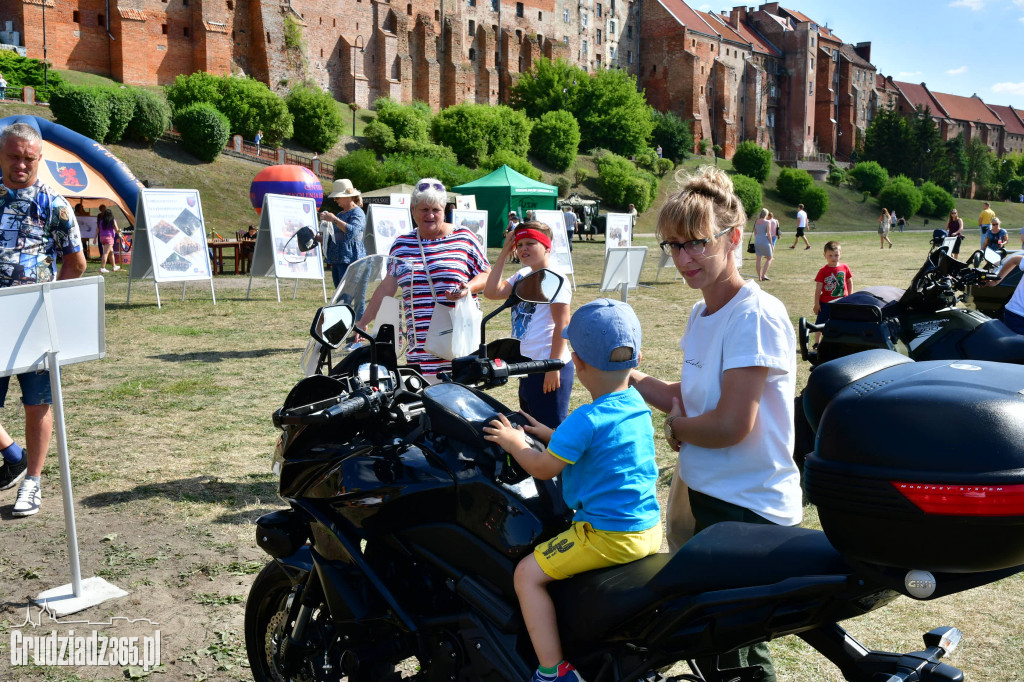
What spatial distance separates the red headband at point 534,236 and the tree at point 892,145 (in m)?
94.2

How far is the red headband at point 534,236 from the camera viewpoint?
14.9 feet

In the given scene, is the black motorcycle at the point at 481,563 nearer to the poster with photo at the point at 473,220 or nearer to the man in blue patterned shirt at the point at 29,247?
the man in blue patterned shirt at the point at 29,247

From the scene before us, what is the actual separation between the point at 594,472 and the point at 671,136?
8447 centimetres

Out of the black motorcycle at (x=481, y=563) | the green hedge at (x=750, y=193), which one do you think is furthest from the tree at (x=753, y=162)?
the black motorcycle at (x=481, y=563)

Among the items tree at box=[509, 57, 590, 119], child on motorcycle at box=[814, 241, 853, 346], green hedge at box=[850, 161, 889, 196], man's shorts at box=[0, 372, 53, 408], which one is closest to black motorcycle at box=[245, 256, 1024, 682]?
man's shorts at box=[0, 372, 53, 408]

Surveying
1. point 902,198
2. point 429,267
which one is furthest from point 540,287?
point 902,198

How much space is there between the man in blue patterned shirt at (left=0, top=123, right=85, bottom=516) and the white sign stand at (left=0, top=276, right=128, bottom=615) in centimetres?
80

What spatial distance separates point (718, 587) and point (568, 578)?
45 centimetres

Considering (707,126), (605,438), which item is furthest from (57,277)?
(707,126)

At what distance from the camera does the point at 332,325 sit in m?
2.69

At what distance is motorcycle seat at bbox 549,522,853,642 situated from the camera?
1.84m

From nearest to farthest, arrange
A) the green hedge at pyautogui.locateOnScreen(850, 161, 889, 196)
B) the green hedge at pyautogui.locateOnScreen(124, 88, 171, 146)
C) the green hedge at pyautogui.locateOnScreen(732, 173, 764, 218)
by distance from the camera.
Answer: the green hedge at pyautogui.locateOnScreen(124, 88, 171, 146) < the green hedge at pyautogui.locateOnScreen(732, 173, 764, 218) < the green hedge at pyautogui.locateOnScreen(850, 161, 889, 196)

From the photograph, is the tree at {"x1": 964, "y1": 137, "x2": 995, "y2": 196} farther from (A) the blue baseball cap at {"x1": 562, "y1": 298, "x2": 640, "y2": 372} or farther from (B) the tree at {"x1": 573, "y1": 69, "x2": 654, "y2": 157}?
(A) the blue baseball cap at {"x1": 562, "y1": 298, "x2": 640, "y2": 372}

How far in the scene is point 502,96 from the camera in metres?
83.9
